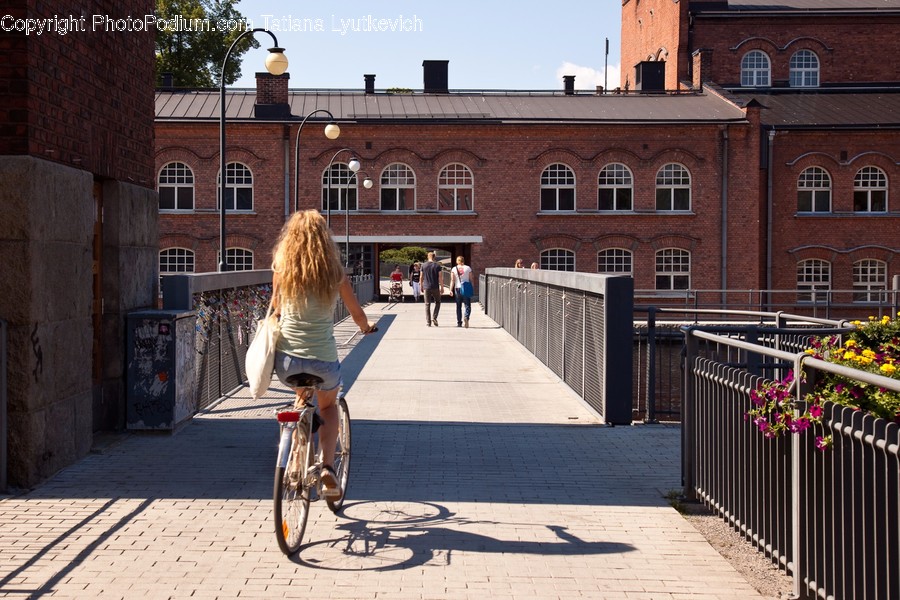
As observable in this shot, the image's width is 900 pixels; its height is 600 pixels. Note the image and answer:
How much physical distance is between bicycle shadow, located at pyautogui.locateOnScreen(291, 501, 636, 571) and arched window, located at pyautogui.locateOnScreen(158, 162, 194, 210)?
37.6m

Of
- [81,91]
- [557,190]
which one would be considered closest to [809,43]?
[557,190]

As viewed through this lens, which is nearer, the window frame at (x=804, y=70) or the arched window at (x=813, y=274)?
the arched window at (x=813, y=274)

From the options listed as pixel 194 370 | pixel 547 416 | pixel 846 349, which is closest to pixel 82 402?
pixel 194 370

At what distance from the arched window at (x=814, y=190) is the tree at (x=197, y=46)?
2819 cm

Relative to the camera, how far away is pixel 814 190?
4331 centimetres

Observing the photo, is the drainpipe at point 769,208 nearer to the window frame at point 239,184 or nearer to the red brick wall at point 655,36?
the red brick wall at point 655,36

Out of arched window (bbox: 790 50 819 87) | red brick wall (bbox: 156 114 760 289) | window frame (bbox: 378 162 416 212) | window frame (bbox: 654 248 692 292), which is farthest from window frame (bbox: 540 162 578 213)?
arched window (bbox: 790 50 819 87)

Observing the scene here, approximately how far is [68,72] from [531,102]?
39.1 metres

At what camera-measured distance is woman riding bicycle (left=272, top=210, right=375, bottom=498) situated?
602 cm

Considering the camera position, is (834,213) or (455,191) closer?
(834,213)

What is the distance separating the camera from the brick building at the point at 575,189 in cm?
4253

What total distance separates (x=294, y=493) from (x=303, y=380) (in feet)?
2.10

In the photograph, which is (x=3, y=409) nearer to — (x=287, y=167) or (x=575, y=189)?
(x=287, y=167)

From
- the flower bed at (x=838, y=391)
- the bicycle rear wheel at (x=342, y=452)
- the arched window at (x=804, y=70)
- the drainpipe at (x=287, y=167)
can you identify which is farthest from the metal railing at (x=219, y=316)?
the arched window at (x=804, y=70)
